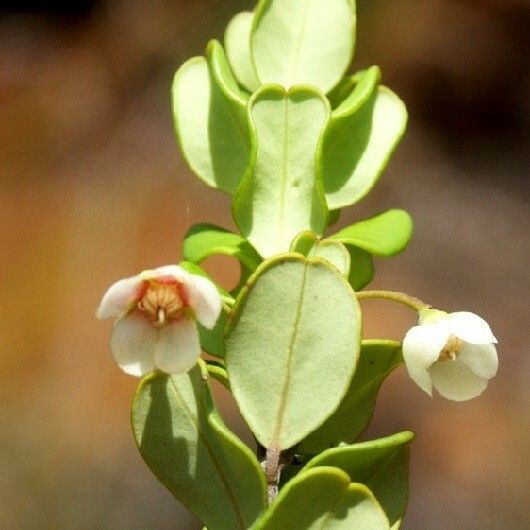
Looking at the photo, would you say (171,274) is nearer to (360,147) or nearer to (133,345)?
(133,345)

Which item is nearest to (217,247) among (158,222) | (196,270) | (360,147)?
(196,270)

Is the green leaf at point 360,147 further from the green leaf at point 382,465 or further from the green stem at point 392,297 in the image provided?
the green leaf at point 382,465

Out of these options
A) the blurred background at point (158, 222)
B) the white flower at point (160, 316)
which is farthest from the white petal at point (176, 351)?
the blurred background at point (158, 222)

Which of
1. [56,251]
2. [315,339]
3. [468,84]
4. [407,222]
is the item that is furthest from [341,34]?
[468,84]

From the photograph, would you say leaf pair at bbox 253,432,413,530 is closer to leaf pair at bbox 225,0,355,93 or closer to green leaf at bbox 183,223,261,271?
green leaf at bbox 183,223,261,271

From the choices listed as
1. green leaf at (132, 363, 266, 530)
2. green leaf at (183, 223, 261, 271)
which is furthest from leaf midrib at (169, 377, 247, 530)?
green leaf at (183, 223, 261, 271)

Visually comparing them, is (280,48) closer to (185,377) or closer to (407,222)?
(407,222)
